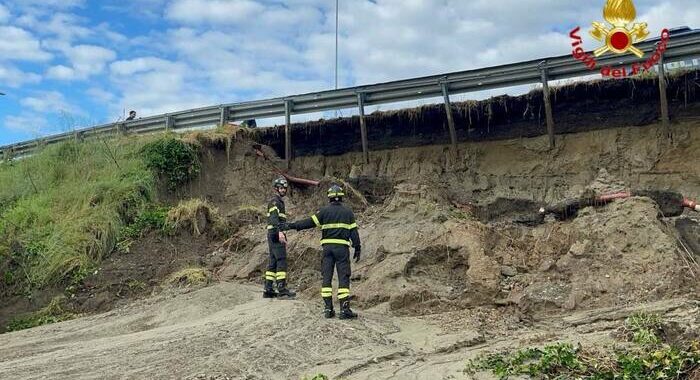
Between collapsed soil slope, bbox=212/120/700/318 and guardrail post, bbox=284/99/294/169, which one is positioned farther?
guardrail post, bbox=284/99/294/169

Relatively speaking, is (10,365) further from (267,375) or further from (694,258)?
(694,258)

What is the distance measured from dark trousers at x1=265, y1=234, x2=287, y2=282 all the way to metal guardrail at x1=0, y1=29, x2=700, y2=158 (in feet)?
19.2

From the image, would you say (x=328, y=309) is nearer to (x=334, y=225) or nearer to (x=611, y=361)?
(x=334, y=225)

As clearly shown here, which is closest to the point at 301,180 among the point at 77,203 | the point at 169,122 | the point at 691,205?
the point at 169,122

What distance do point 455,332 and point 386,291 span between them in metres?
2.14

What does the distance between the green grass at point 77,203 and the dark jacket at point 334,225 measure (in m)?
6.71

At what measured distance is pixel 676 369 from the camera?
20.6 feet

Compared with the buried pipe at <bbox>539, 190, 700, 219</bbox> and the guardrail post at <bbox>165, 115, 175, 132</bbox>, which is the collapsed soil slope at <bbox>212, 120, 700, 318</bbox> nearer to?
the buried pipe at <bbox>539, 190, 700, 219</bbox>

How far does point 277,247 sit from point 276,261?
33 centimetres

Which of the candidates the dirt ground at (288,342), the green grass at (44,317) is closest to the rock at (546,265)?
the dirt ground at (288,342)

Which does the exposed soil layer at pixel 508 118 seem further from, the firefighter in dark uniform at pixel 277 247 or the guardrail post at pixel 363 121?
the firefighter in dark uniform at pixel 277 247

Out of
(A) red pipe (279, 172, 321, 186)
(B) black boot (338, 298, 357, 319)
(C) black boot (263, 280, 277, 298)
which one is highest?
(A) red pipe (279, 172, 321, 186)

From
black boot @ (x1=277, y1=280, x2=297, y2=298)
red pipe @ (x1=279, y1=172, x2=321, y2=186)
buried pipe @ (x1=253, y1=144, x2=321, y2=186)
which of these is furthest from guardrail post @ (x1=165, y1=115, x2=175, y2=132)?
black boot @ (x1=277, y1=280, x2=297, y2=298)

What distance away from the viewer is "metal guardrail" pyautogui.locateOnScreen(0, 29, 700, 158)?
43.4 ft
